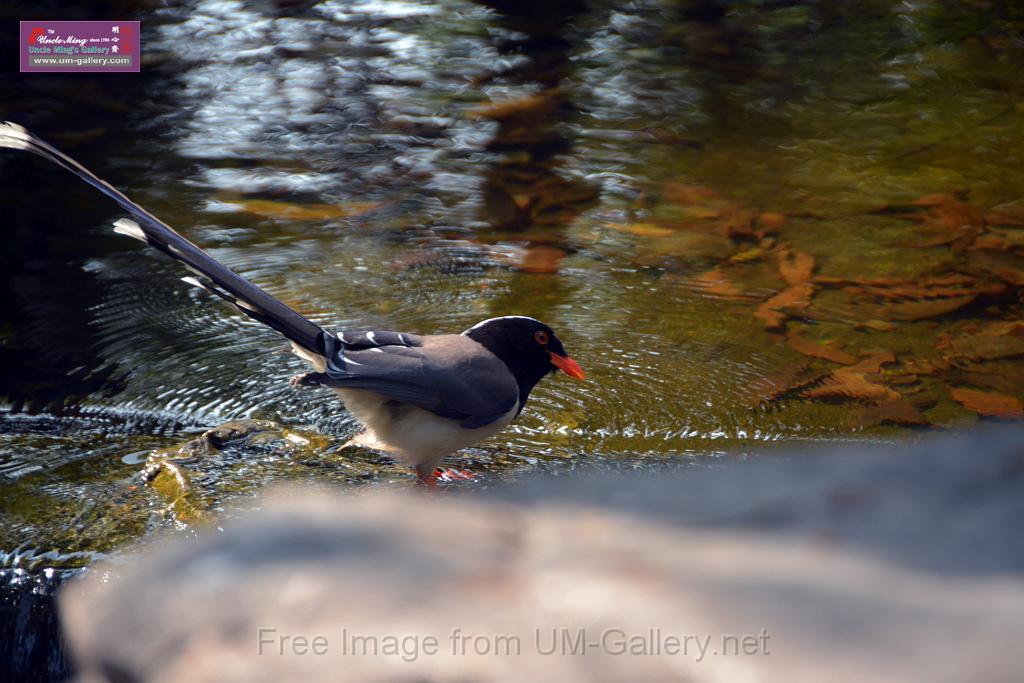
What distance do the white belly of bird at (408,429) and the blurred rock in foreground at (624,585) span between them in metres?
2.17

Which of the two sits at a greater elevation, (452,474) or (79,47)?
(79,47)

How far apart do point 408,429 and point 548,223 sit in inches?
113

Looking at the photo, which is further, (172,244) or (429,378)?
(429,378)

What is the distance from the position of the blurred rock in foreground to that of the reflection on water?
5.95 ft

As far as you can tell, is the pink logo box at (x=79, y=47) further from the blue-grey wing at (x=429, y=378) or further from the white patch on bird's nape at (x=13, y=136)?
the blue-grey wing at (x=429, y=378)

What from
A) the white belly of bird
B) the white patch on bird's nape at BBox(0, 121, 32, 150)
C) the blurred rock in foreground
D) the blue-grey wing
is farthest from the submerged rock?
the blurred rock in foreground

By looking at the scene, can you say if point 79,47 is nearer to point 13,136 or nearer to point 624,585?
point 13,136

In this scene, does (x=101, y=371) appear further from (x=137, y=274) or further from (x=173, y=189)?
(x=173, y=189)

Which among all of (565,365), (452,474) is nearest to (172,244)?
(452,474)

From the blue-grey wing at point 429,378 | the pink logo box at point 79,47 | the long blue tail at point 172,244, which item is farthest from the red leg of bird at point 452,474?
the pink logo box at point 79,47

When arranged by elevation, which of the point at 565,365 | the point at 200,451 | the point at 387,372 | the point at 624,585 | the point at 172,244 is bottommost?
the point at 200,451

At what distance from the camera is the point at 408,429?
401 centimetres

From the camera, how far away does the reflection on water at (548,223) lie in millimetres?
4402

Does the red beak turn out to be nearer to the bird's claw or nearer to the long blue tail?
the bird's claw
